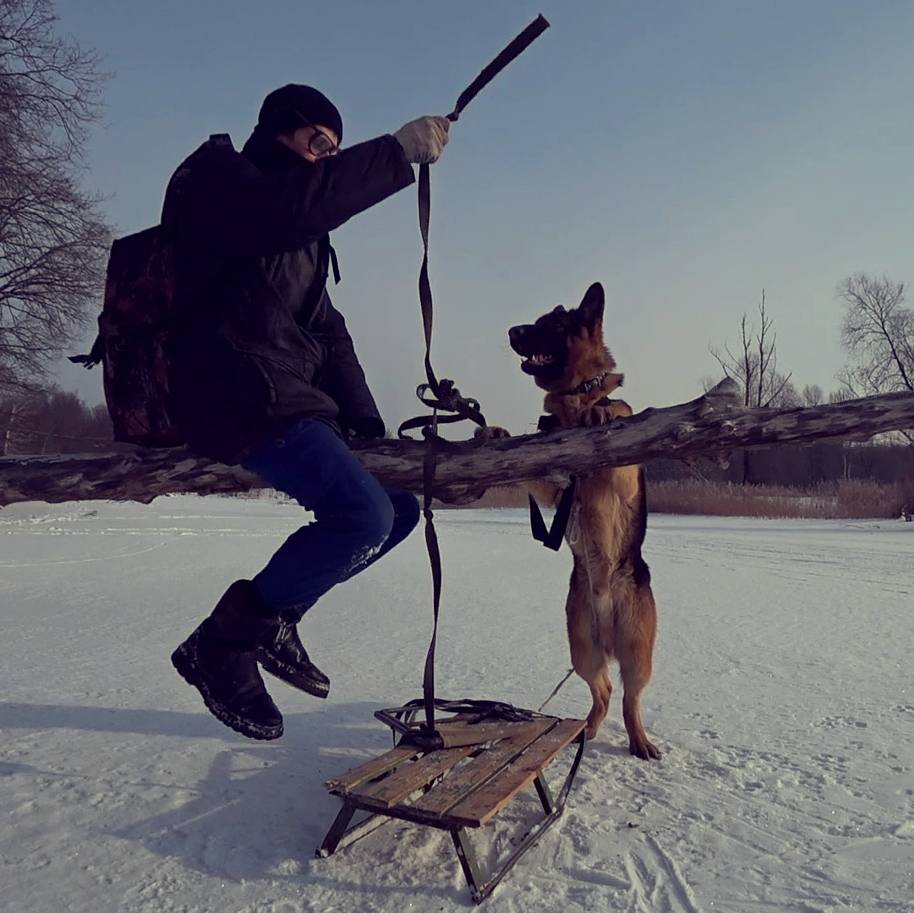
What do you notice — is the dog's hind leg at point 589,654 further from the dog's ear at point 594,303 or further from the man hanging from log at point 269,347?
the man hanging from log at point 269,347

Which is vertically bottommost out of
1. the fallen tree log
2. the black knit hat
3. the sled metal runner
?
the sled metal runner

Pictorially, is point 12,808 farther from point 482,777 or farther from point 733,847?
point 733,847

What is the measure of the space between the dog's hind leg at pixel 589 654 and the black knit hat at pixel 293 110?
2732mm

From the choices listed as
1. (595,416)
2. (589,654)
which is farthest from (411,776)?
(595,416)

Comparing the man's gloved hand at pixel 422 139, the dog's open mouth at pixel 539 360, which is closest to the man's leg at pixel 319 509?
the man's gloved hand at pixel 422 139

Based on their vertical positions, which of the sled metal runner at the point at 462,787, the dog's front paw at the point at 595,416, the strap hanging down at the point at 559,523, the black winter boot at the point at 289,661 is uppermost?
the dog's front paw at the point at 595,416

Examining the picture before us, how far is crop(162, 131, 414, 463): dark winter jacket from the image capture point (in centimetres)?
243

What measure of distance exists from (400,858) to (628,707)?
167 centimetres

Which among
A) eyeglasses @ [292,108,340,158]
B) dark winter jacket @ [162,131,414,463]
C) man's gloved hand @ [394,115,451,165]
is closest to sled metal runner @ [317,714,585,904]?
dark winter jacket @ [162,131,414,463]

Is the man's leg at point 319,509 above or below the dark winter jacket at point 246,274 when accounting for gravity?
below

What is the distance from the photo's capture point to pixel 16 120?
15289 millimetres

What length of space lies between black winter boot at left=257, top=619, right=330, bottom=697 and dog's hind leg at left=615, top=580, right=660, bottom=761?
5.34 ft

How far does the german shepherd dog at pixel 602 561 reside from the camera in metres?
4.02

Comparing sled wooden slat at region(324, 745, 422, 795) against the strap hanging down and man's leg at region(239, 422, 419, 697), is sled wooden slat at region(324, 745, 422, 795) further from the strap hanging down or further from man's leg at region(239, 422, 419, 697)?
the strap hanging down
